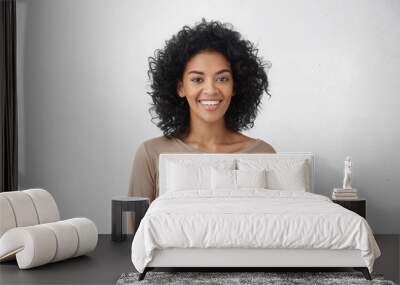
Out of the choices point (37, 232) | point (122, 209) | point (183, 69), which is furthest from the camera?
point (183, 69)

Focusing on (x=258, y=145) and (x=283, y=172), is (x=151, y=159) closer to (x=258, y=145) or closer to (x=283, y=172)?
(x=258, y=145)

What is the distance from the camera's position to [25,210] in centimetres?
593

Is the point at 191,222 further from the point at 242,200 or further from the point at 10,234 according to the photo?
the point at 10,234

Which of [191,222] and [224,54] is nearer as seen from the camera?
[191,222]

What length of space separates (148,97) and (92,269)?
2.40 meters

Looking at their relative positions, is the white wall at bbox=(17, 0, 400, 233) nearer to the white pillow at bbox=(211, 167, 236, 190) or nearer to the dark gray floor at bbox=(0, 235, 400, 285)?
the white pillow at bbox=(211, 167, 236, 190)

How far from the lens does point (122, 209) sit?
6.88 meters

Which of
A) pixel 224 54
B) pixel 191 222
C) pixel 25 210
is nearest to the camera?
pixel 191 222

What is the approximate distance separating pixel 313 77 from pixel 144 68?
71.7 inches

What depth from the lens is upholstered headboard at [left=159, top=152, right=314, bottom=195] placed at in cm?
712

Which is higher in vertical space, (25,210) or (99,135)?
(99,135)

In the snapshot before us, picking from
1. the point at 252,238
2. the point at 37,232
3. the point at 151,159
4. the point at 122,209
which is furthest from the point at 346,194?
the point at 37,232

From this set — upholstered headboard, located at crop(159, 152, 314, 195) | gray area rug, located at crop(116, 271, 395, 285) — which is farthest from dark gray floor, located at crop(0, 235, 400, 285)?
upholstered headboard, located at crop(159, 152, 314, 195)

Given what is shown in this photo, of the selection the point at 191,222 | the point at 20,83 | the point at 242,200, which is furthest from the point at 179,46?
the point at 191,222
